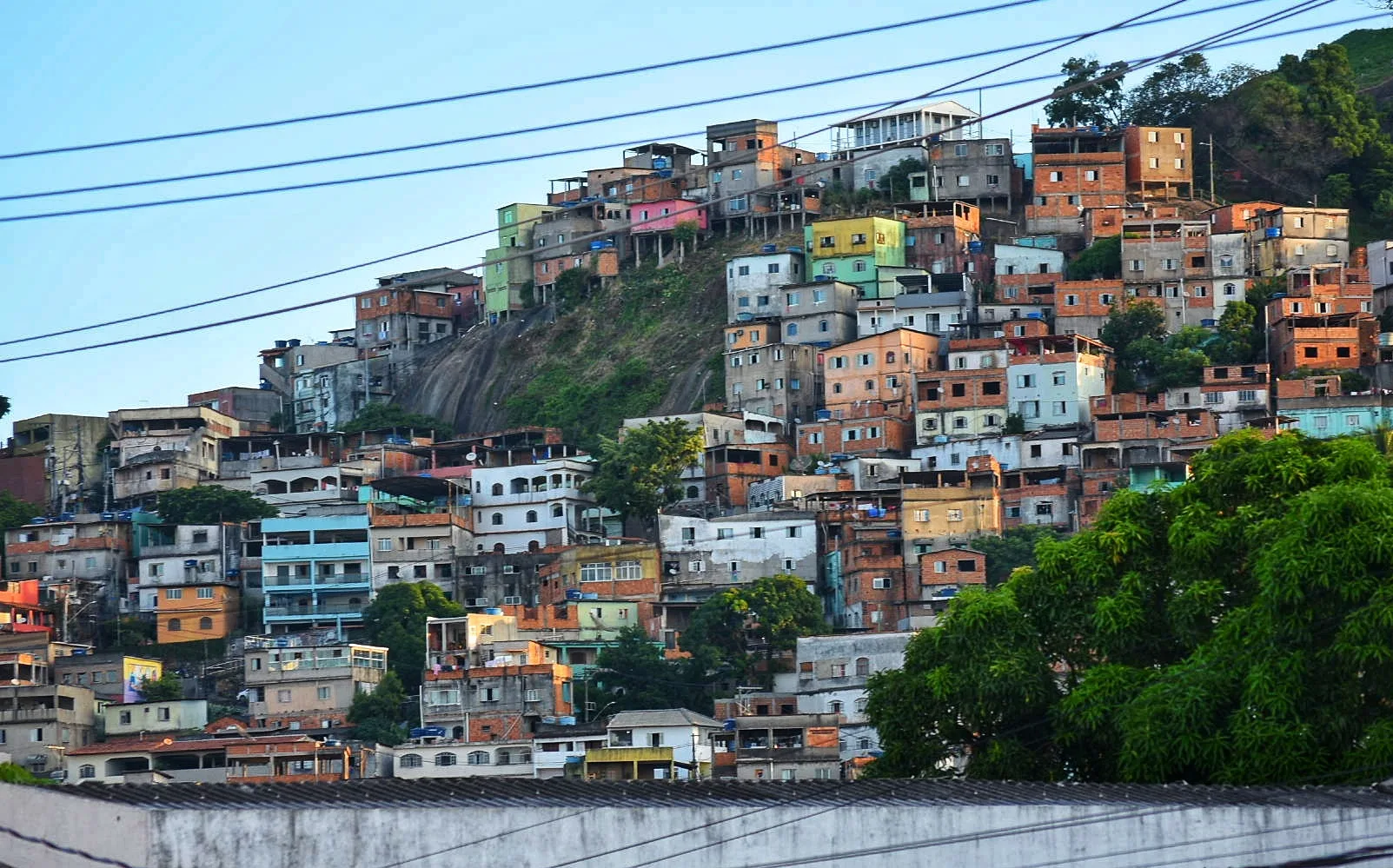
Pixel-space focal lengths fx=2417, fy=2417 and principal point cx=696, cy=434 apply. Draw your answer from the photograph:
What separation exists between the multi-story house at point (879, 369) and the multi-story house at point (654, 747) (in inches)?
754

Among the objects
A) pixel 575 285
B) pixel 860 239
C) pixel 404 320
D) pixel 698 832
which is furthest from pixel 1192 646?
pixel 404 320

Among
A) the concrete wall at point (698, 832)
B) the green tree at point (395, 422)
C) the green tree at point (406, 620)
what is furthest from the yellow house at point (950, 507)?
the concrete wall at point (698, 832)

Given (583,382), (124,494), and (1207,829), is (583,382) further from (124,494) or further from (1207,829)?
(1207,829)

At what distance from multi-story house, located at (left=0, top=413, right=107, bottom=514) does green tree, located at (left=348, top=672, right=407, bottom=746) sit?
2121cm

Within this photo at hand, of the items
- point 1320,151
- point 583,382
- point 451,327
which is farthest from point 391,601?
point 1320,151

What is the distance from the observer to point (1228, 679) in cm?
2300

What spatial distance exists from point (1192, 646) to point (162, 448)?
5097 cm

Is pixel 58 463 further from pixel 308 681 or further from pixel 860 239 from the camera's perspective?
pixel 860 239

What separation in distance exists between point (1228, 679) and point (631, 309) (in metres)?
57.3

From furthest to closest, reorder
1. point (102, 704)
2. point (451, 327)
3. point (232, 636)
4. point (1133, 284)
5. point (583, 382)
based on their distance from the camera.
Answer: point (451, 327), point (583, 382), point (1133, 284), point (232, 636), point (102, 704)

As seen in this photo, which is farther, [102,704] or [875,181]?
[875,181]

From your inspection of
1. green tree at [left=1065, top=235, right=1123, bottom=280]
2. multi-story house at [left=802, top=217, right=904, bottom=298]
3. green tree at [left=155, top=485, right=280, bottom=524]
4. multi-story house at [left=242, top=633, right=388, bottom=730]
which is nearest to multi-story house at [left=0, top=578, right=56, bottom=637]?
green tree at [left=155, top=485, right=280, bottom=524]

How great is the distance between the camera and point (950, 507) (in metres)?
57.9

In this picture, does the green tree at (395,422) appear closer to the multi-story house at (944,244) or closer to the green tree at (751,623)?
the multi-story house at (944,244)
